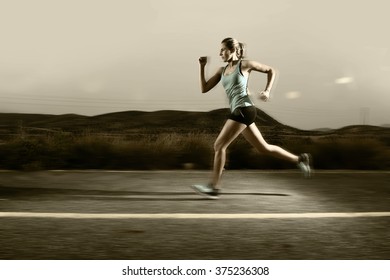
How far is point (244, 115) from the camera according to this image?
5.63m

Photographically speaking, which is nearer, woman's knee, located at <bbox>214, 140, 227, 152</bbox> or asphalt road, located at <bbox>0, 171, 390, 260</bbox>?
asphalt road, located at <bbox>0, 171, 390, 260</bbox>

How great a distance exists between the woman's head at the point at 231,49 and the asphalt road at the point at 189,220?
5.42ft

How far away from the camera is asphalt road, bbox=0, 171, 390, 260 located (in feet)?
11.7

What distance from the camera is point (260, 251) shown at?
140 inches

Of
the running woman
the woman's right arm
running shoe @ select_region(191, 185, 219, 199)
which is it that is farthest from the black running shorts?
running shoe @ select_region(191, 185, 219, 199)

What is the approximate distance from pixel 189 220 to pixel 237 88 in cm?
178

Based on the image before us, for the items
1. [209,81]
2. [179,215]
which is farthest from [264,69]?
[179,215]

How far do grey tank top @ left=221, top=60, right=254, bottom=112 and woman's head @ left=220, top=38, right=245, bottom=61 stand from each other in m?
0.16

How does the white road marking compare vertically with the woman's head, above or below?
below

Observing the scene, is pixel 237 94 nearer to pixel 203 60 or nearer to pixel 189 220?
pixel 203 60

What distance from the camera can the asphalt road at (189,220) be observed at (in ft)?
11.7

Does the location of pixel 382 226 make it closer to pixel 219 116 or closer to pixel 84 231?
pixel 84 231

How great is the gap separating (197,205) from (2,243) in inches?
85.8

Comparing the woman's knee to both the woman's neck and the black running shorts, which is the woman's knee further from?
the woman's neck
